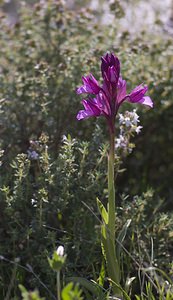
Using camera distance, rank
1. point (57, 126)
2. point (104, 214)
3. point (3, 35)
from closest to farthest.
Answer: point (104, 214), point (57, 126), point (3, 35)

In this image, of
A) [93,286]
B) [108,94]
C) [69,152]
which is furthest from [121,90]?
[93,286]

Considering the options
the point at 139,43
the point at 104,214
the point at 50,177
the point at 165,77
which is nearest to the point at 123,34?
the point at 139,43

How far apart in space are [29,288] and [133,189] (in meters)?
1.12

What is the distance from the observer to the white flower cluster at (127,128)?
8.25 ft

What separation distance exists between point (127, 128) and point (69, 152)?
0.34m

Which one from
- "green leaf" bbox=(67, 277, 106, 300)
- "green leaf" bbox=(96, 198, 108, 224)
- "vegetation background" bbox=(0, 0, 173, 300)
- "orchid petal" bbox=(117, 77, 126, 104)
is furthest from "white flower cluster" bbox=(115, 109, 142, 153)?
"green leaf" bbox=(67, 277, 106, 300)

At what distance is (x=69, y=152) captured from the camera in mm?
2416

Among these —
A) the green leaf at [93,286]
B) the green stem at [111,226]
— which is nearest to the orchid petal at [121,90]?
the green stem at [111,226]

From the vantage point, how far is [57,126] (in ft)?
10.1

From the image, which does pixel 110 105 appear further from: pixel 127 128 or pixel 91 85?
pixel 127 128

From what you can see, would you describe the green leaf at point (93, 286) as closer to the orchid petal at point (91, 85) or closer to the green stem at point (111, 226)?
the green stem at point (111, 226)

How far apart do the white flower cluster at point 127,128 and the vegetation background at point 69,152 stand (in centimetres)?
10

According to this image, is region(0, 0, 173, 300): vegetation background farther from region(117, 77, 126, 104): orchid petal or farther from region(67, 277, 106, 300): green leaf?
region(117, 77, 126, 104): orchid petal

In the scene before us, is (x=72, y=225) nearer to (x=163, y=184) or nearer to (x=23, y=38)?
(x=163, y=184)
